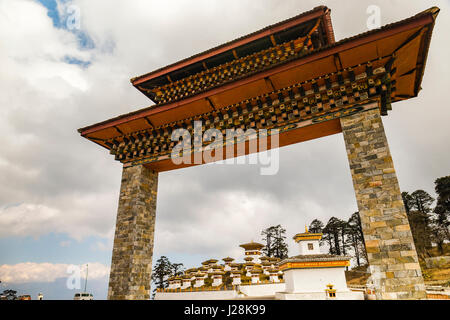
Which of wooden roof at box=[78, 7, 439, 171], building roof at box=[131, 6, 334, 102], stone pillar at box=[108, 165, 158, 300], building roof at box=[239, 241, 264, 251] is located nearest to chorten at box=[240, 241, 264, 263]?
building roof at box=[239, 241, 264, 251]

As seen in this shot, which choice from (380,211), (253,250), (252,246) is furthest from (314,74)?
(252,246)

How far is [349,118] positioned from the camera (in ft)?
21.5

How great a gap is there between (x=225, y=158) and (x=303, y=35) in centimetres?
528

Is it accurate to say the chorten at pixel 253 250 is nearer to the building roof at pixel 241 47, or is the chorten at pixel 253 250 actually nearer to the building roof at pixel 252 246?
the building roof at pixel 252 246

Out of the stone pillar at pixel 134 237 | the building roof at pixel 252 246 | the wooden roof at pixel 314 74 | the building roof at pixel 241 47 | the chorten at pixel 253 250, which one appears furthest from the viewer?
the building roof at pixel 252 246

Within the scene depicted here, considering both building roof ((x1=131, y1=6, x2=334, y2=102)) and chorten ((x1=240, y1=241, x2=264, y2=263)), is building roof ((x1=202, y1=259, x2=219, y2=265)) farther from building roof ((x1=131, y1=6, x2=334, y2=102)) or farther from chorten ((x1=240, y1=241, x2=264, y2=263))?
building roof ((x1=131, y1=6, x2=334, y2=102))

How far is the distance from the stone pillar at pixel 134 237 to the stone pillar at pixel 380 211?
6571 mm

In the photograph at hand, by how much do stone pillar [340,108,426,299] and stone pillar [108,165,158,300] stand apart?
657cm

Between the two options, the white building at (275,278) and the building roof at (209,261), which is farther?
the building roof at (209,261)

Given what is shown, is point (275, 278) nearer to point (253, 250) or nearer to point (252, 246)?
point (253, 250)

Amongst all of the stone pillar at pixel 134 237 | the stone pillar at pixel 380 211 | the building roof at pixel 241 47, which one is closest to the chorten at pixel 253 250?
the stone pillar at pixel 134 237

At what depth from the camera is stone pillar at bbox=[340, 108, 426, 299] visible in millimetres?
4988

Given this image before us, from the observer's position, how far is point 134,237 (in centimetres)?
827

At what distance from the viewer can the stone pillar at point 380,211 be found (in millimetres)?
4988
